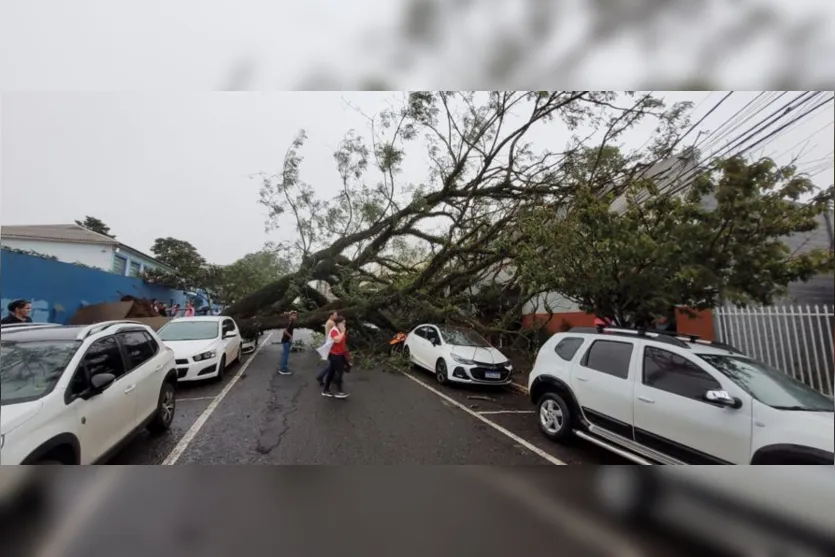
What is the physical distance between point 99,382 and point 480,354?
2010 millimetres

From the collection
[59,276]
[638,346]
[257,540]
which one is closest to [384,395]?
[257,540]

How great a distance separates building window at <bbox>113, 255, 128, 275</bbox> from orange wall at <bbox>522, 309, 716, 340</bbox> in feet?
7.39

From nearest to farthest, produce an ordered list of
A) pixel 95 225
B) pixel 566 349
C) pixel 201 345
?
pixel 95 225 < pixel 201 345 < pixel 566 349

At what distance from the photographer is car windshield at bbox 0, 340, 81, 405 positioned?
1552 mm

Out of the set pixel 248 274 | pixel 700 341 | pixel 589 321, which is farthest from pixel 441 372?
pixel 700 341

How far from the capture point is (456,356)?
2.27 meters

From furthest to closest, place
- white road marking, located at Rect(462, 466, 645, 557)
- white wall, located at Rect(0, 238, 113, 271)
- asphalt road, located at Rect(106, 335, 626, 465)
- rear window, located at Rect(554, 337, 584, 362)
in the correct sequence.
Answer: rear window, located at Rect(554, 337, 584, 362) → white road marking, located at Rect(462, 466, 645, 557) → asphalt road, located at Rect(106, 335, 626, 465) → white wall, located at Rect(0, 238, 113, 271)

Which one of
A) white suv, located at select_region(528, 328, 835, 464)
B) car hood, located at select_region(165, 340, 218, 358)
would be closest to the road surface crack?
car hood, located at select_region(165, 340, 218, 358)

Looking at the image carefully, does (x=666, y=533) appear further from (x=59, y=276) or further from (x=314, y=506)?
(x=59, y=276)

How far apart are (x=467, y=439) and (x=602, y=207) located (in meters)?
1.44

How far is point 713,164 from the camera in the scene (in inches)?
69.9

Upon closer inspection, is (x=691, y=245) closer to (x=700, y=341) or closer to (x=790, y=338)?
(x=700, y=341)

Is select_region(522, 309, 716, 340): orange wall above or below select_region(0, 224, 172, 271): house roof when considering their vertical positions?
below

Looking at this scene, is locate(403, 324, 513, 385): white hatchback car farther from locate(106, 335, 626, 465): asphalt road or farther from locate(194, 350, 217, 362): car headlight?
locate(194, 350, 217, 362): car headlight
